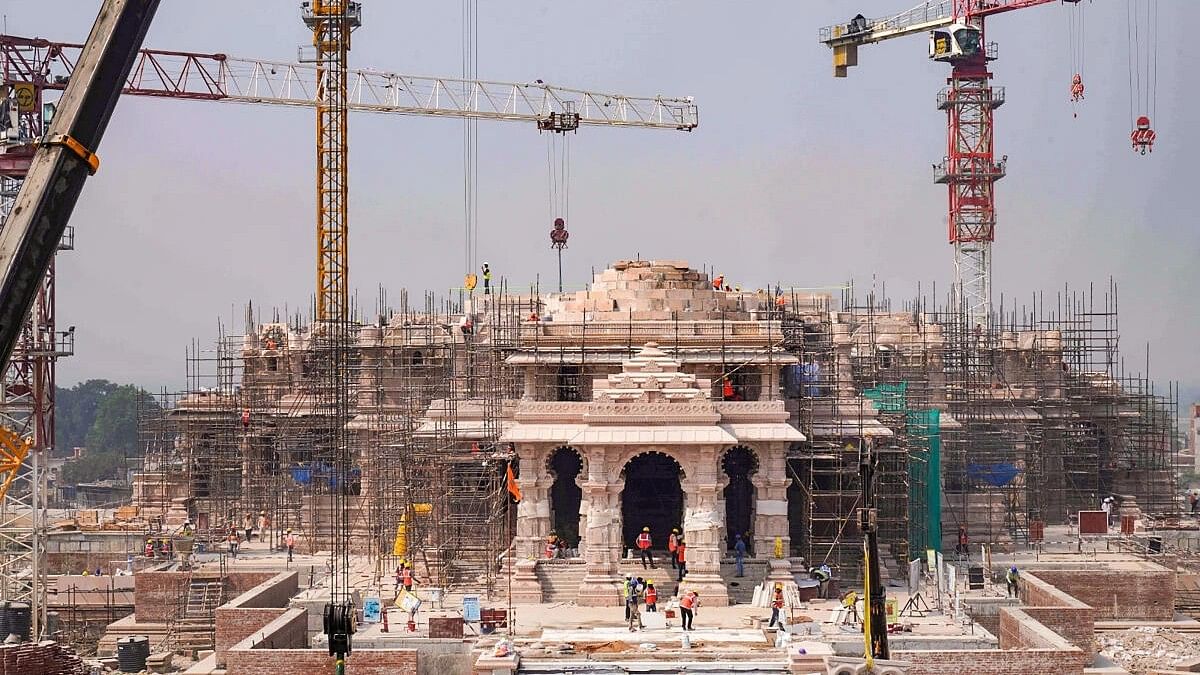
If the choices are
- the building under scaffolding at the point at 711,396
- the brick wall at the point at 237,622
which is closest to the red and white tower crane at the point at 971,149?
the building under scaffolding at the point at 711,396

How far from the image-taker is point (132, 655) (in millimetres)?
48906

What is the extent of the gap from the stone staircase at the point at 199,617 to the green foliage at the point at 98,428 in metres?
68.1

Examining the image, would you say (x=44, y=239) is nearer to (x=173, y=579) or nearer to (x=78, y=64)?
(x=78, y=64)

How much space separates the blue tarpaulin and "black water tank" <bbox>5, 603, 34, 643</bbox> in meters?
31.5

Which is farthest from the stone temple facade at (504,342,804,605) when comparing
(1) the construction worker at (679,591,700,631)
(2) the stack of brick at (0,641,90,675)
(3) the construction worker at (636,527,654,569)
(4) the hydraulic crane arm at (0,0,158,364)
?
(4) the hydraulic crane arm at (0,0,158,364)

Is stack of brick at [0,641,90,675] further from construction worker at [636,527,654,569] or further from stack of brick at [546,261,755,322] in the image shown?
stack of brick at [546,261,755,322]

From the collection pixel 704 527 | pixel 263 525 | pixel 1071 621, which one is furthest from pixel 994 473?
pixel 263 525

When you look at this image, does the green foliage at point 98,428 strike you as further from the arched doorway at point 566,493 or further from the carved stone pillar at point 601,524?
the carved stone pillar at point 601,524

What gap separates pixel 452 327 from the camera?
67438 millimetres

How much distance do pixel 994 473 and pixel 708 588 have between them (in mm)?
21872

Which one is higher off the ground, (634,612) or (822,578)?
(822,578)

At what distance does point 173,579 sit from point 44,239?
130 ft

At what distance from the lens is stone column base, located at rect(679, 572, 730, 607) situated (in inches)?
1843

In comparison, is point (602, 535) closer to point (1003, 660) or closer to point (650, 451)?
point (650, 451)
